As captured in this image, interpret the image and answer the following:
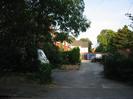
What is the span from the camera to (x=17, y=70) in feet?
81.9

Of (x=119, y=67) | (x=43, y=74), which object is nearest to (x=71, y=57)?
(x=119, y=67)

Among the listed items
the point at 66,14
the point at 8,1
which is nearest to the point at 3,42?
the point at 8,1

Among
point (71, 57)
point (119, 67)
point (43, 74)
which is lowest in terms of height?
point (43, 74)

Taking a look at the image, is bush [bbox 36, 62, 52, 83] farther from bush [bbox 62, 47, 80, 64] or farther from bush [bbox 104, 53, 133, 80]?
bush [bbox 62, 47, 80, 64]

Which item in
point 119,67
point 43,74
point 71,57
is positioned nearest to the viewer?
point 43,74

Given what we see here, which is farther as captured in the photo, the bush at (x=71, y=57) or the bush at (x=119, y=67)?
the bush at (x=71, y=57)

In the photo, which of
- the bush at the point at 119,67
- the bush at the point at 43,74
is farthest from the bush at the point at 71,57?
the bush at the point at 43,74

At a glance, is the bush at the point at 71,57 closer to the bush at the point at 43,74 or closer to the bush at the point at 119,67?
the bush at the point at 119,67

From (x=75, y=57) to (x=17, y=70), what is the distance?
88.3 ft

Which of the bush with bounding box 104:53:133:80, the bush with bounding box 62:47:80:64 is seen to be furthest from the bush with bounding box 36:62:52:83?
the bush with bounding box 62:47:80:64

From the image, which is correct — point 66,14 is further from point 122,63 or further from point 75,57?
point 75,57

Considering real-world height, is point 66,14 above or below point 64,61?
above

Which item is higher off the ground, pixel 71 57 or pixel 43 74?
pixel 71 57

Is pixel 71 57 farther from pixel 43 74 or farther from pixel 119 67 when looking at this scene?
pixel 43 74
